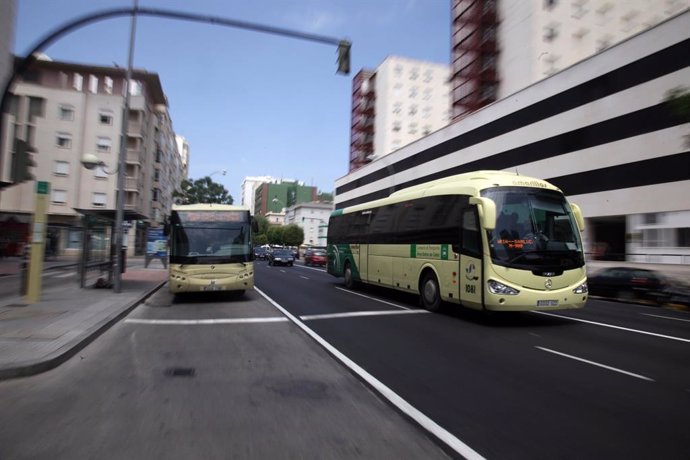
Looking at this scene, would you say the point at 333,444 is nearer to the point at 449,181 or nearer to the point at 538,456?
the point at 538,456

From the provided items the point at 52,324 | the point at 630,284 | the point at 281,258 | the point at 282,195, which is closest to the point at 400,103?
the point at 281,258

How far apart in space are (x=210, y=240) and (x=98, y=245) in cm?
532

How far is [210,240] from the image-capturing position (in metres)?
13.3

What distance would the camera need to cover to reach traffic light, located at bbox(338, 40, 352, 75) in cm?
972

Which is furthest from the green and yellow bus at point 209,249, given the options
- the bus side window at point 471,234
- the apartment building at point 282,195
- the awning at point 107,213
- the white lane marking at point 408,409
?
the apartment building at point 282,195

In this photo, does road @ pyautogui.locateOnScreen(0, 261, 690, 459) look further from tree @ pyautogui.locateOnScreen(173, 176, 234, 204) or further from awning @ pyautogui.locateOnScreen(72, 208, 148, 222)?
tree @ pyautogui.locateOnScreen(173, 176, 234, 204)

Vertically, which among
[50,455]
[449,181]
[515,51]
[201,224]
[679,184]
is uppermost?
[515,51]

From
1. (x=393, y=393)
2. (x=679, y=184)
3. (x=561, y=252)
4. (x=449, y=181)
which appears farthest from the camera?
(x=679, y=184)

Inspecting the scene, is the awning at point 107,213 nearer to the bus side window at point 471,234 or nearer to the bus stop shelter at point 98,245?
the bus stop shelter at point 98,245

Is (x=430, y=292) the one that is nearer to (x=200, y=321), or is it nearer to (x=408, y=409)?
(x=200, y=321)

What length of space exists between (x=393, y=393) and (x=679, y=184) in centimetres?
2765

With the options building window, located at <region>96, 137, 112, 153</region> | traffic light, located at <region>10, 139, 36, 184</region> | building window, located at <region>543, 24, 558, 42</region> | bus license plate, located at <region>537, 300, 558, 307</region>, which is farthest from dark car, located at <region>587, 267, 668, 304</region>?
building window, located at <region>96, 137, 112, 153</region>

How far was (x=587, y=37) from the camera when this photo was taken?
134 ft

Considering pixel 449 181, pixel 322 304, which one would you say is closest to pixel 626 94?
pixel 449 181
